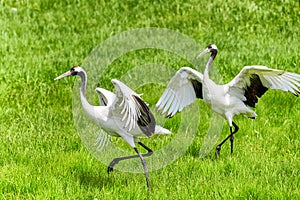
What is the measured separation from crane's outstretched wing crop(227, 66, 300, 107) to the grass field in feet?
2.44

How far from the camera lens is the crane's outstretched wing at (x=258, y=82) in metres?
6.59

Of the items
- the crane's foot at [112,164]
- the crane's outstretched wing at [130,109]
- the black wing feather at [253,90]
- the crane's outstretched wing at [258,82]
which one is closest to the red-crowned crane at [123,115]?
the crane's outstretched wing at [130,109]

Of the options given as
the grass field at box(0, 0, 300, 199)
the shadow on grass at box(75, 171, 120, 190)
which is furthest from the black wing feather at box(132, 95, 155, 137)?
the shadow on grass at box(75, 171, 120, 190)

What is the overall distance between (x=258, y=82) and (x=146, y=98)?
3.06 metres

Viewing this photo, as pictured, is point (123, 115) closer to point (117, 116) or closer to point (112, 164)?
point (117, 116)

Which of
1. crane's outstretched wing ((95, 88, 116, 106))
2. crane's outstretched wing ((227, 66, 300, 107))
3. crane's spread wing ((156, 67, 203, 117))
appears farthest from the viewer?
crane's spread wing ((156, 67, 203, 117))

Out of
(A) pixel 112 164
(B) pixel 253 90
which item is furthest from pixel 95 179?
(B) pixel 253 90

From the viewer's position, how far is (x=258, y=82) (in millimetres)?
7020

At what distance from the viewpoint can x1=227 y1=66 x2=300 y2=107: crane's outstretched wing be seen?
259 inches

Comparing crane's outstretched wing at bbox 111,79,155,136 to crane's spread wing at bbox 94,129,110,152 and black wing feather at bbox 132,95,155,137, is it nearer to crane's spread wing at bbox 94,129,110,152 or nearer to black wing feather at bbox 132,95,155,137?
black wing feather at bbox 132,95,155,137

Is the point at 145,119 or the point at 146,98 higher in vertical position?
the point at 145,119

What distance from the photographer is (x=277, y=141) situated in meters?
7.64

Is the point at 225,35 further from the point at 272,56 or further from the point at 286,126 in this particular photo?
the point at 286,126

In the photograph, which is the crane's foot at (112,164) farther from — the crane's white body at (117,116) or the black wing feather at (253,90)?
the black wing feather at (253,90)
